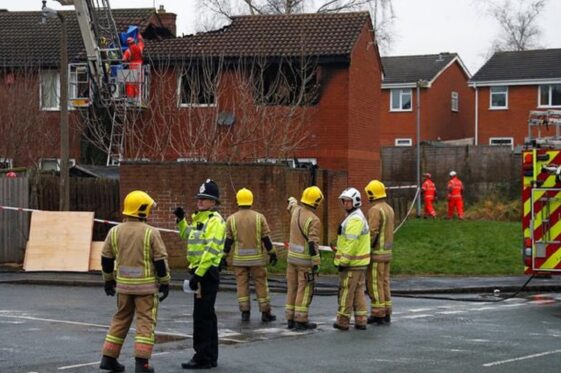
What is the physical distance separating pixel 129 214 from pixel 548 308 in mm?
8759

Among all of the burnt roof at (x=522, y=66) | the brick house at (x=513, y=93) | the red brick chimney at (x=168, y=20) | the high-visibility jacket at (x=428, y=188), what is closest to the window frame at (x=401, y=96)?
the brick house at (x=513, y=93)

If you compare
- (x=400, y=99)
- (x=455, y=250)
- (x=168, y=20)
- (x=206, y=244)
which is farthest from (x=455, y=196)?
(x=206, y=244)

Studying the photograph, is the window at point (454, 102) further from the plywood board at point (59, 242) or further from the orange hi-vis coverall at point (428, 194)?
the plywood board at point (59, 242)

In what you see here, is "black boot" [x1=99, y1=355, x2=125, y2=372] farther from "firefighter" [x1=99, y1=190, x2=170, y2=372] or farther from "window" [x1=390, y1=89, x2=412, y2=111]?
"window" [x1=390, y1=89, x2=412, y2=111]

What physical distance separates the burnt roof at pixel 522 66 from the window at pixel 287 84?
69.8 feet

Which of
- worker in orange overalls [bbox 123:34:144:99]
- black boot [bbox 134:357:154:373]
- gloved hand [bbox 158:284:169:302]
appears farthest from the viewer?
worker in orange overalls [bbox 123:34:144:99]

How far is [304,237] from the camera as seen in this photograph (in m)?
13.9

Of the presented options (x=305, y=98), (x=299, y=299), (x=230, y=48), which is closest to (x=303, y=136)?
(x=305, y=98)

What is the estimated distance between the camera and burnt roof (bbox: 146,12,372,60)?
3209 centimetres

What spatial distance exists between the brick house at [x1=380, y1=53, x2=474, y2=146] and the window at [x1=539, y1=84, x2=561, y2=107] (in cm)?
539

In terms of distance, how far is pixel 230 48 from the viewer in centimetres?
3262

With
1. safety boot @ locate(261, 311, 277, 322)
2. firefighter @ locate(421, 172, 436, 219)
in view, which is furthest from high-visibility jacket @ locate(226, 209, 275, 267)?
firefighter @ locate(421, 172, 436, 219)

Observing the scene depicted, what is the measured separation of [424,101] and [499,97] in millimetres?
3668

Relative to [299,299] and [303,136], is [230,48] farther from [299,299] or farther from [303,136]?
[299,299]
